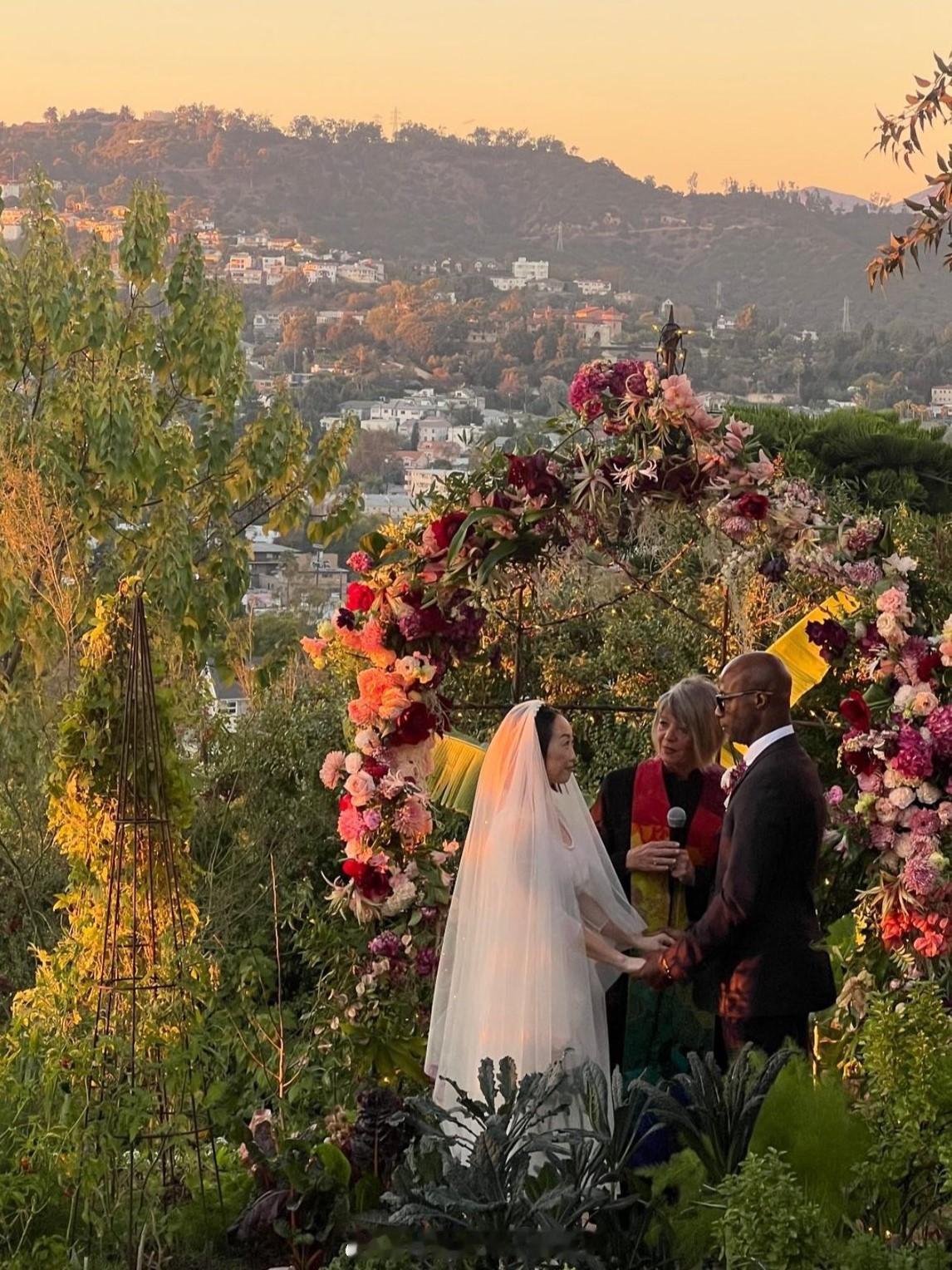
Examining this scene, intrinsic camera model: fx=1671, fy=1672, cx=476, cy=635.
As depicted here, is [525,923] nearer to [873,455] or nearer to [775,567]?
[775,567]

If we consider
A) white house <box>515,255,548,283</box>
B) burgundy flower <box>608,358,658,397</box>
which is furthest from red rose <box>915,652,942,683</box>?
→ white house <box>515,255,548,283</box>

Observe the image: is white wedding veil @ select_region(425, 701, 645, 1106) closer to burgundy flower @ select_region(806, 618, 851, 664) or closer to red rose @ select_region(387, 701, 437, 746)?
red rose @ select_region(387, 701, 437, 746)

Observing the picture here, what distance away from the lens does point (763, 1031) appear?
4891 millimetres

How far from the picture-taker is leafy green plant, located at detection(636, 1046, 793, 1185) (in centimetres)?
426

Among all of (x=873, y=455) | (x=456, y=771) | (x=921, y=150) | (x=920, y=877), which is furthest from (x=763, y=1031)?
(x=873, y=455)

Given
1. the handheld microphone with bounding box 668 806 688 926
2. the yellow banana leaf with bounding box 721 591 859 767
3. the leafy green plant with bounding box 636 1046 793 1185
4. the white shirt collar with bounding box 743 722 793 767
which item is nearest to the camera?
the leafy green plant with bounding box 636 1046 793 1185

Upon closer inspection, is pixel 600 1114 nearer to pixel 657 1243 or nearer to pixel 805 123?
pixel 657 1243

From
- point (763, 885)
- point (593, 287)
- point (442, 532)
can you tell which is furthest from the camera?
point (593, 287)

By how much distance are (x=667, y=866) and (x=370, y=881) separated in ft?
3.72

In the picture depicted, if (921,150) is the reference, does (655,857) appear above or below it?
below

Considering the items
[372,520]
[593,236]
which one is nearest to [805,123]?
[593,236]

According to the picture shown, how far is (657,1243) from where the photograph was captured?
4105mm

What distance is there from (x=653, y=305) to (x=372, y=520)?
633 inches

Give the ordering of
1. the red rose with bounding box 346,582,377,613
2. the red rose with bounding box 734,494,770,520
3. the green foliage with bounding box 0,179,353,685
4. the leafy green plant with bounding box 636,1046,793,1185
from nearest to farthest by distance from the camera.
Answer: the leafy green plant with bounding box 636,1046,793,1185 → the red rose with bounding box 734,494,770,520 → the red rose with bounding box 346,582,377,613 → the green foliage with bounding box 0,179,353,685
